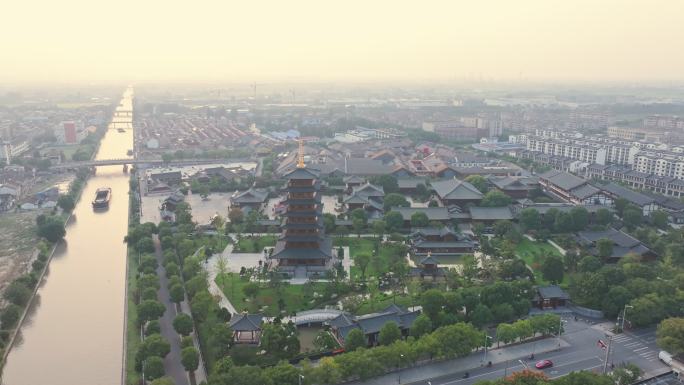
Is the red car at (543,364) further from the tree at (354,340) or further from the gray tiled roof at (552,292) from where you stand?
the tree at (354,340)

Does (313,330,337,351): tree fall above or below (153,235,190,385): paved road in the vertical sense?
above

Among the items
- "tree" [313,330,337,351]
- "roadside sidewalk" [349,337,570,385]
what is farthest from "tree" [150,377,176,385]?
"roadside sidewalk" [349,337,570,385]

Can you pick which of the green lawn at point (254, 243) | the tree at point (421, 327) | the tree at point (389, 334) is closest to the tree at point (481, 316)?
the tree at point (421, 327)

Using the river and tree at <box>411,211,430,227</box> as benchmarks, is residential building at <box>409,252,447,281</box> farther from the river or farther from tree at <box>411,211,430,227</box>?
the river

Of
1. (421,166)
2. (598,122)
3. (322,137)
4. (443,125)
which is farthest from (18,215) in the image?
(598,122)

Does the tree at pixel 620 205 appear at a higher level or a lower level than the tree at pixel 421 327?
higher

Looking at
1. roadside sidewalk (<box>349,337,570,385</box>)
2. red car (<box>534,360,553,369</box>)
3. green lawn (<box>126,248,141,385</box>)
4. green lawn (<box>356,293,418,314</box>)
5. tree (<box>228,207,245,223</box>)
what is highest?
tree (<box>228,207,245,223</box>)
